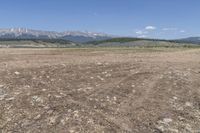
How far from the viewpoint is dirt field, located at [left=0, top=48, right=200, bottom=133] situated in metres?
10.9

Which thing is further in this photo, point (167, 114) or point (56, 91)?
point (56, 91)

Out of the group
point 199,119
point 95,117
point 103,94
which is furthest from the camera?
point 103,94

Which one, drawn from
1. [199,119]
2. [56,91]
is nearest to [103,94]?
[56,91]

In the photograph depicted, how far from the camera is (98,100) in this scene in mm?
12773

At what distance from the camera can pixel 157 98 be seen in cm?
1349

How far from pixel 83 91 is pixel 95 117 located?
107 inches

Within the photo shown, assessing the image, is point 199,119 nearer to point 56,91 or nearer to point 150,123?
point 150,123

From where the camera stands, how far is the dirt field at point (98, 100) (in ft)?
35.9

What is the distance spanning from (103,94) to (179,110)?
9.57 feet

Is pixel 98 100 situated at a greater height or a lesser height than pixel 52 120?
greater

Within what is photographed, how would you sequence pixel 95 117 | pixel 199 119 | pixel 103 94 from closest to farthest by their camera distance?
pixel 95 117
pixel 199 119
pixel 103 94

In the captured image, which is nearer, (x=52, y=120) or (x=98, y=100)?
(x=52, y=120)

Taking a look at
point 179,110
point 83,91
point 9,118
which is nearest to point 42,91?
point 83,91

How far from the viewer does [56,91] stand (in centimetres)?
1377
